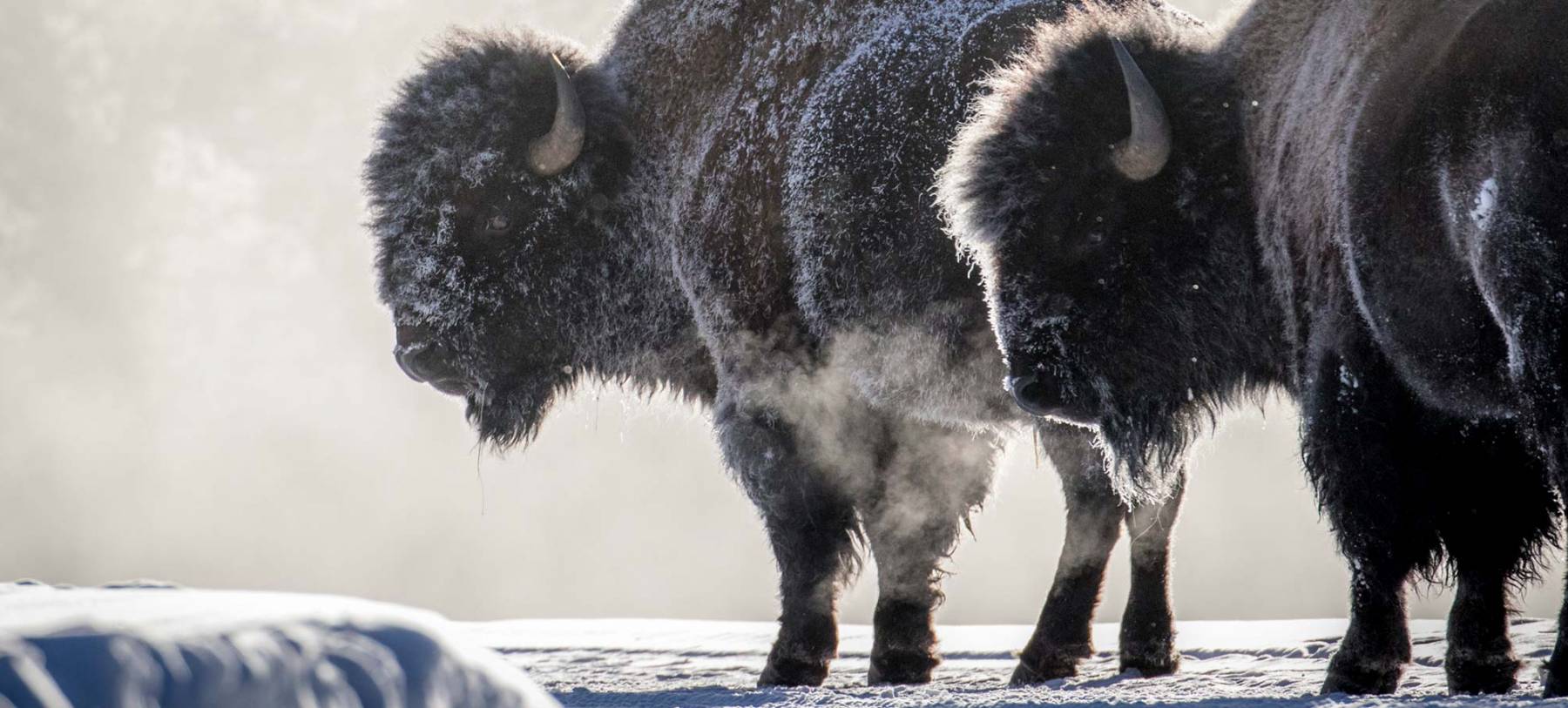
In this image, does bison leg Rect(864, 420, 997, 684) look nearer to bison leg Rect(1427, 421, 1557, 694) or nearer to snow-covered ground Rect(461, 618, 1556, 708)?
snow-covered ground Rect(461, 618, 1556, 708)

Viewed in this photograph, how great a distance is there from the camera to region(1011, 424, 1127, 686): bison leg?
3.93 m

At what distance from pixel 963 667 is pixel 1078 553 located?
75cm

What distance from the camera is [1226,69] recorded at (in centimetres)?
331

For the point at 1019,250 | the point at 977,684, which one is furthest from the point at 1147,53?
the point at 977,684

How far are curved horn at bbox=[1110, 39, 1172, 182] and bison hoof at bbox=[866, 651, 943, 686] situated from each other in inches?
55.8

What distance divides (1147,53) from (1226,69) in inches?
7.3

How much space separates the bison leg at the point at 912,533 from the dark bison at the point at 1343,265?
0.76 meters

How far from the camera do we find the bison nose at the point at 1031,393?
3.19 meters

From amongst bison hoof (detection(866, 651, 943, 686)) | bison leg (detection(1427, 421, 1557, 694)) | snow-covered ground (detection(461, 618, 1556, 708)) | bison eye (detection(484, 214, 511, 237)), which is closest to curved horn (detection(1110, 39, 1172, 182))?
bison leg (detection(1427, 421, 1557, 694))

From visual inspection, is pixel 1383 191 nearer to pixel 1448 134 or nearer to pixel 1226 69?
pixel 1448 134

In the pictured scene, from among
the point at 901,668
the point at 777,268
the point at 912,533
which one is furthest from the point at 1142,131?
the point at 901,668

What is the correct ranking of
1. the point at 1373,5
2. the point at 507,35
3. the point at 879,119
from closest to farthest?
the point at 1373,5 < the point at 879,119 < the point at 507,35

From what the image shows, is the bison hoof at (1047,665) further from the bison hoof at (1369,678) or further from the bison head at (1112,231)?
the bison hoof at (1369,678)

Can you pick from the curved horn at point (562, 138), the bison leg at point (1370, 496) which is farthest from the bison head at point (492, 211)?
the bison leg at point (1370, 496)
